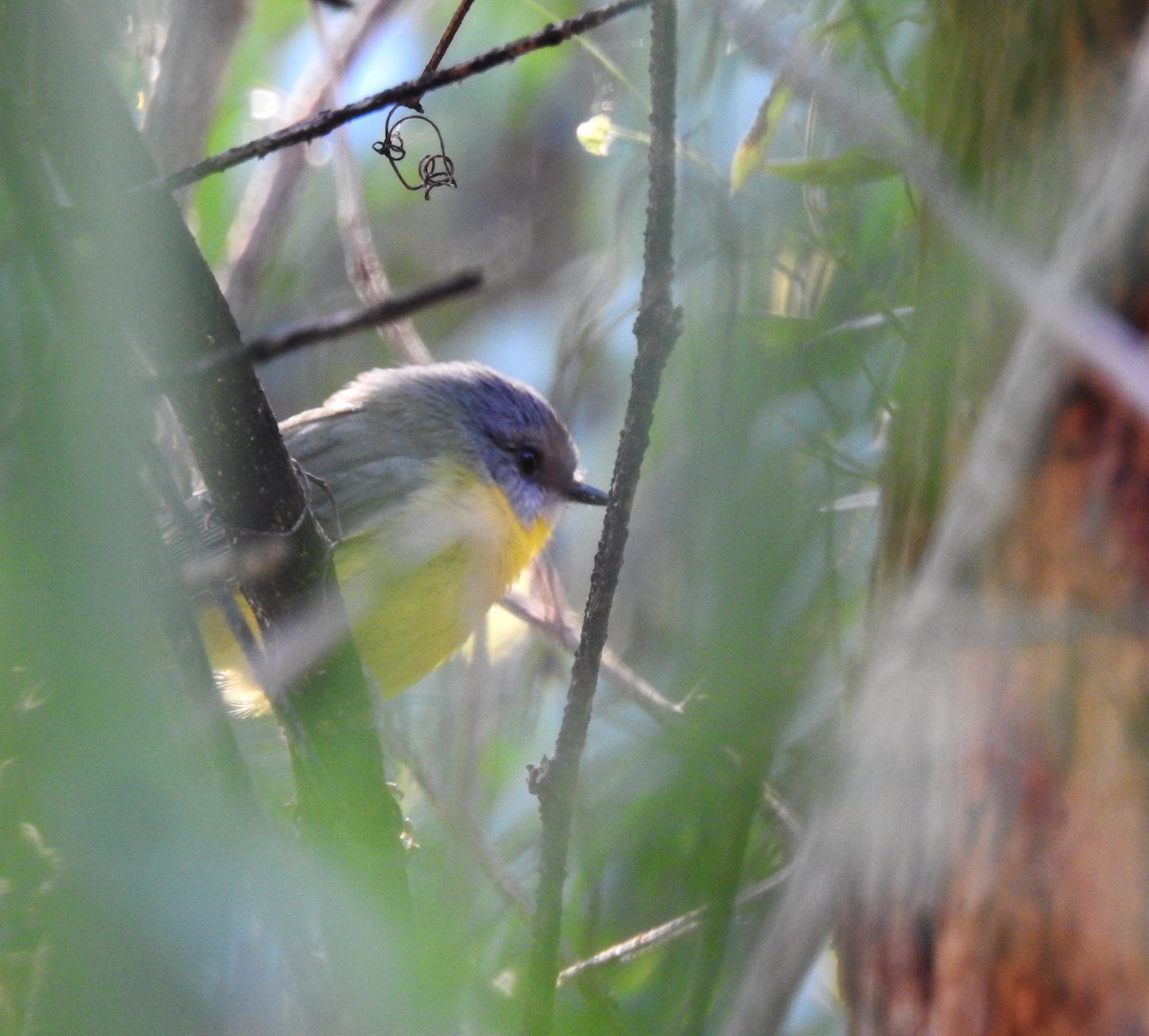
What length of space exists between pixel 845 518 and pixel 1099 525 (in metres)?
1.58

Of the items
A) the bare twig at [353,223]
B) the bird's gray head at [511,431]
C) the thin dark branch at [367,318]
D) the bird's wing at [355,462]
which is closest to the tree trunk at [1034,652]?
the thin dark branch at [367,318]

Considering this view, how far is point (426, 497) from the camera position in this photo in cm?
360

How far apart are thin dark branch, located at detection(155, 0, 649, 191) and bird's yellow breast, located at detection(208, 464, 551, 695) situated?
1.84m

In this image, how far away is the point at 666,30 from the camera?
1561 mm

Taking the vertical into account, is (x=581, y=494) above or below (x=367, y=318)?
below

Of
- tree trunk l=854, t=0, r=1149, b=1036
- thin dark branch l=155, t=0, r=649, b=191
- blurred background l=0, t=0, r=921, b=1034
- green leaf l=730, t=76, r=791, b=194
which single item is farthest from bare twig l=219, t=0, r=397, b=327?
tree trunk l=854, t=0, r=1149, b=1036

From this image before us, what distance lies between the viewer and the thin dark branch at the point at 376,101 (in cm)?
139

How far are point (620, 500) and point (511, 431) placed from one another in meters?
2.50

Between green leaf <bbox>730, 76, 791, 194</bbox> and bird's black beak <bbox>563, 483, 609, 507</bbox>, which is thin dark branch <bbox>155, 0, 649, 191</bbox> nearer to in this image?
green leaf <bbox>730, 76, 791, 194</bbox>

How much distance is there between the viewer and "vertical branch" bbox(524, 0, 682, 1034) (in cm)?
157

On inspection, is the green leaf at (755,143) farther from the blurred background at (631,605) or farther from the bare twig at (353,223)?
the bare twig at (353,223)

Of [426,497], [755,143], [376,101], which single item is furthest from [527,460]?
[376,101]

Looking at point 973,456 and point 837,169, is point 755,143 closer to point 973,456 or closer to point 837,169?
point 837,169

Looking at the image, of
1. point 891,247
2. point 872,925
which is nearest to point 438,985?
point 872,925
